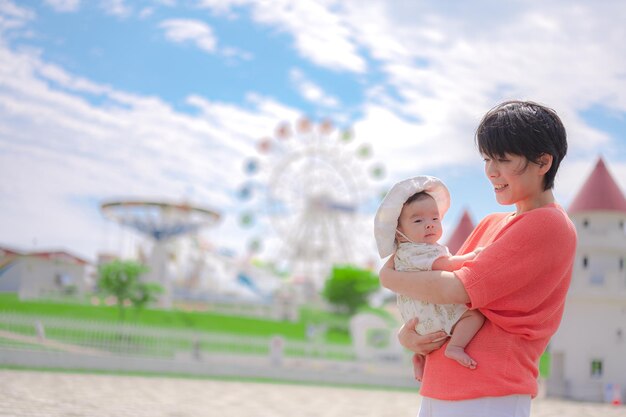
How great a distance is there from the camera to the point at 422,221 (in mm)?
2094

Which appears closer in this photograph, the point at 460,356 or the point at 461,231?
the point at 460,356

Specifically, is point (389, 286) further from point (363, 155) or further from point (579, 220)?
point (363, 155)

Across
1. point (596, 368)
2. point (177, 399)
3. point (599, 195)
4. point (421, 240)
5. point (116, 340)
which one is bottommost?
point (177, 399)

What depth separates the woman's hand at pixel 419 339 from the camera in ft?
6.55

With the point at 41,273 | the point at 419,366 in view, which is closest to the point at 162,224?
the point at 41,273

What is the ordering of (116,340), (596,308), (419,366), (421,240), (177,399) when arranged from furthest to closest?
(596,308), (116,340), (177,399), (419,366), (421,240)

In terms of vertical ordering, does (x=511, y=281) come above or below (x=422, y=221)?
below

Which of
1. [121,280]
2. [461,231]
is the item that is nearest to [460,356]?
[461,231]

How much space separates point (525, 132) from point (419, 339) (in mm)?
671

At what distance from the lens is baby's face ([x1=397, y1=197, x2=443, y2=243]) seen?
6.84 ft

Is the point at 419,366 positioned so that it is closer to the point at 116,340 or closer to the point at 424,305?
the point at 424,305

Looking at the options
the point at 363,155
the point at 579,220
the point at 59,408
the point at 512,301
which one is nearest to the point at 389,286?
the point at 512,301

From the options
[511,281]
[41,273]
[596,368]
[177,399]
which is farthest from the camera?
[41,273]

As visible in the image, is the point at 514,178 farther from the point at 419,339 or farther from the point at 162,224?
the point at 162,224
